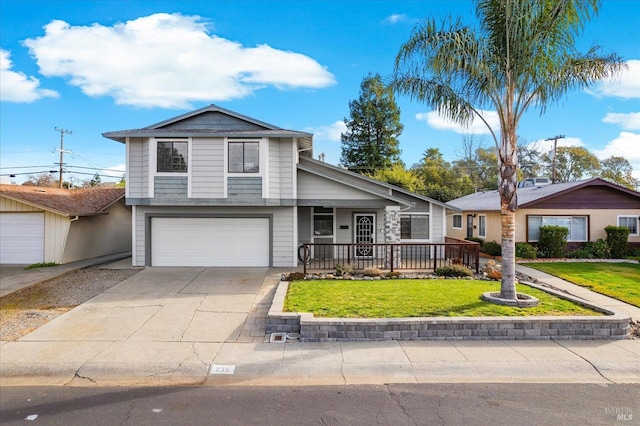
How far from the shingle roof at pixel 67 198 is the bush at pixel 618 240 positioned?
2385 cm

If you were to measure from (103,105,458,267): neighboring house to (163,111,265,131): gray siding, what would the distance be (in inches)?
1.4

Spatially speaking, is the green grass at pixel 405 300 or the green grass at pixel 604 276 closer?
the green grass at pixel 405 300

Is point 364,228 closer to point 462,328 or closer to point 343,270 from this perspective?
point 343,270

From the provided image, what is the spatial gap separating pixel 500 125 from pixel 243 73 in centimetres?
1248

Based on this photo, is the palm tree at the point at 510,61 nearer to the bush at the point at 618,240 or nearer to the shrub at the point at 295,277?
the shrub at the point at 295,277

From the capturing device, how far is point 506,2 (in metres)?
7.77

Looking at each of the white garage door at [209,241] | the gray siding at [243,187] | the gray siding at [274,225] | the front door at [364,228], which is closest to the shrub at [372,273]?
the gray siding at [274,225]

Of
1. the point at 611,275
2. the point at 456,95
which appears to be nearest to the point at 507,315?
the point at 456,95

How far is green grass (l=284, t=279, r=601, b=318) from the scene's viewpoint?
24.1 ft

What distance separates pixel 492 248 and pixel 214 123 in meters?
14.3

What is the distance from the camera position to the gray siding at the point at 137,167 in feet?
44.1

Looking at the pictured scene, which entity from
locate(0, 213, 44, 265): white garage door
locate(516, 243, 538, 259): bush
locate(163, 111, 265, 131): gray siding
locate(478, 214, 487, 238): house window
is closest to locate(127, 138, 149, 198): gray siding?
locate(163, 111, 265, 131): gray siding

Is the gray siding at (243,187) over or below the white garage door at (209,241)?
over

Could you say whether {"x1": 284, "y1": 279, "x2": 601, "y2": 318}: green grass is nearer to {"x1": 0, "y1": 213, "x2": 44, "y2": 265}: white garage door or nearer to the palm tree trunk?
the palm tree trunk
